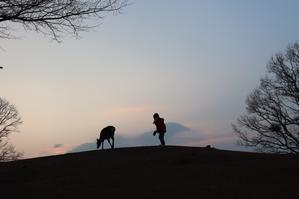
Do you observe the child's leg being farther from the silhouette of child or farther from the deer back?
the deer back

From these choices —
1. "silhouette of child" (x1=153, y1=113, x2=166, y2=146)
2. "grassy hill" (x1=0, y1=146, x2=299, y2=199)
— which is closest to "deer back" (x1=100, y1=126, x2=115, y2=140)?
"silhouette of child" (x1=153, y1=113, x2=166, y2=146)

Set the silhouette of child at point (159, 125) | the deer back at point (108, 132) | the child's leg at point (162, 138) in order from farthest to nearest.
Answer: the deer back at point (108, 132), the child's leg at point (162, 138), the silhouette of child at point (159, 125)

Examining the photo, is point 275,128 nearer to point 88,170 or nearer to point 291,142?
point 291,142

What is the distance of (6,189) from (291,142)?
32442 millimetres

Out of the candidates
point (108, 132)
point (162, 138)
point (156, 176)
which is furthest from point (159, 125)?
point (156, 176)

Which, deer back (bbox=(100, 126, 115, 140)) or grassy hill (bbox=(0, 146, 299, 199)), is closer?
grassy hill (bbox=(0, 146, 299, 199))

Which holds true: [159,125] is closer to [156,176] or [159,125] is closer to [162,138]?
[162,138]

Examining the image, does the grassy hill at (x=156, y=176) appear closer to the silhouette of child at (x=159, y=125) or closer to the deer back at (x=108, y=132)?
the silhouette of child at (x=159, y=125)

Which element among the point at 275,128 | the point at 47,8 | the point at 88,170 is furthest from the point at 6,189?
the point at 275,128

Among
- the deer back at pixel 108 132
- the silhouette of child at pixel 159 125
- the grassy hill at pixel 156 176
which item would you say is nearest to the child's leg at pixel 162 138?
the silhouette of child at pixel 159 125

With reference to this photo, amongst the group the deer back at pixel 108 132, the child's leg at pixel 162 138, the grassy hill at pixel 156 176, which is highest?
the deer back at pixel 108 132

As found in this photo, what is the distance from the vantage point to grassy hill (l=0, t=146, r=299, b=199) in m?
15.3

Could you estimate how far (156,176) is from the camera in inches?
719

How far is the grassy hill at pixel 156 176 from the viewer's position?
1534 cm
